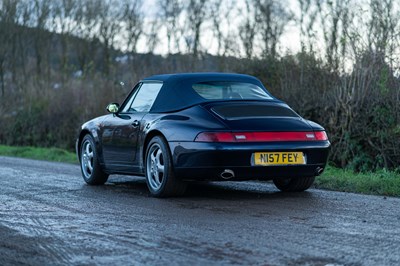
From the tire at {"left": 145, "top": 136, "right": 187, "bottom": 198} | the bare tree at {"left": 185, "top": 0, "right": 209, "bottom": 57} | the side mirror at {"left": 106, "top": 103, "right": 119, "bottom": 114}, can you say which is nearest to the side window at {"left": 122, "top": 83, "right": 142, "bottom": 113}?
the side mirror at {"left": 106, "top": 103, "right": 119, "bottom": 114}

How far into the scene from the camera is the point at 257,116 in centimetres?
863

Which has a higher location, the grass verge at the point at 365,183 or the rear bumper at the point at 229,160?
the rear bumper at the point at 229,160

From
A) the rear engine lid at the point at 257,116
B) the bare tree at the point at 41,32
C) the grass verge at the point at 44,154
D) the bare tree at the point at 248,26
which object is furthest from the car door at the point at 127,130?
the bare tree at the point at 41,32

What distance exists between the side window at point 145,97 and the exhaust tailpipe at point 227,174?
1696 mm

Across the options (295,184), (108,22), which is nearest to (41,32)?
(108,22)

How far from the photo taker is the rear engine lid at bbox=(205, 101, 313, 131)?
842 cm

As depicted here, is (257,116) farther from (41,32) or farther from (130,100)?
(41,32)

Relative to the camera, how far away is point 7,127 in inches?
1069

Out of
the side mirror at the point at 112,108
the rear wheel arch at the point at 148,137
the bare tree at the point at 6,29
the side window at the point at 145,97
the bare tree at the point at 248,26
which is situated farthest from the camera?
the bare tree at the point at 6,29

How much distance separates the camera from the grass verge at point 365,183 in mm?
9383

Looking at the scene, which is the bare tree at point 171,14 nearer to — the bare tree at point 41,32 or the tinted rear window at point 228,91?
the bare tree at point 41,32

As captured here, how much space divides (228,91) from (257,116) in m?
0.85

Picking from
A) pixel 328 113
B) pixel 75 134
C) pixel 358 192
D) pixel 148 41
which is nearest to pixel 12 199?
pixel 358 192

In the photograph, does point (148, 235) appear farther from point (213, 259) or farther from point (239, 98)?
point (239, 98)
